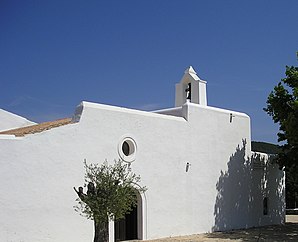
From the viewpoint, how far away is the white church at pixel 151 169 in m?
14.9

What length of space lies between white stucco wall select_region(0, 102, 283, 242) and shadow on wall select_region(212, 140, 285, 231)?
0.16 feet

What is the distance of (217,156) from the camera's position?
2227 centimetres

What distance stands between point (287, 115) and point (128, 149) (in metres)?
7.79

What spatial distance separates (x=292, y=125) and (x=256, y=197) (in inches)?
253

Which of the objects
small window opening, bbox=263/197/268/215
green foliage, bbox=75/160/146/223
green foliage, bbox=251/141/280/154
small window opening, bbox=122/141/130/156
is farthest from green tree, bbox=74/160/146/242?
green foliage, bbox=251/141/280/154

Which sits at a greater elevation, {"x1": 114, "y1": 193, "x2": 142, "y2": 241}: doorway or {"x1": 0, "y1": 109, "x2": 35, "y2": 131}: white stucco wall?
{"x1": 0, "y1": 109, "x2": 35, "y2": 131}: white stucco wall

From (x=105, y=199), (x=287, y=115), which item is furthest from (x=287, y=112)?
(x=105, y=199)

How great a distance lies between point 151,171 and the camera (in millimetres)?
18891

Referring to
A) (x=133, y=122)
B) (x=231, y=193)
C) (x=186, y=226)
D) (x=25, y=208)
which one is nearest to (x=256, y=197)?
(x=231, y=193)

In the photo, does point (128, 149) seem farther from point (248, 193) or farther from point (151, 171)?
point (248, 193)

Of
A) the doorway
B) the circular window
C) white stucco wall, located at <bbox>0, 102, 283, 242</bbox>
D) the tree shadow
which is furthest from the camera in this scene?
the tree shadow

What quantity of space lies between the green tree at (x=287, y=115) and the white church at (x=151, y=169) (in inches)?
73.9

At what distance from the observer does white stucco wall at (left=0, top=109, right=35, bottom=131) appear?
2479cm

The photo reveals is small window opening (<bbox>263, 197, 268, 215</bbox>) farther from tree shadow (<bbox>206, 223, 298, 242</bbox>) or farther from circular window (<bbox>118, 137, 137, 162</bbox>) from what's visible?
circular window (<bbox>118, 137, 137, 162</bbox>)
